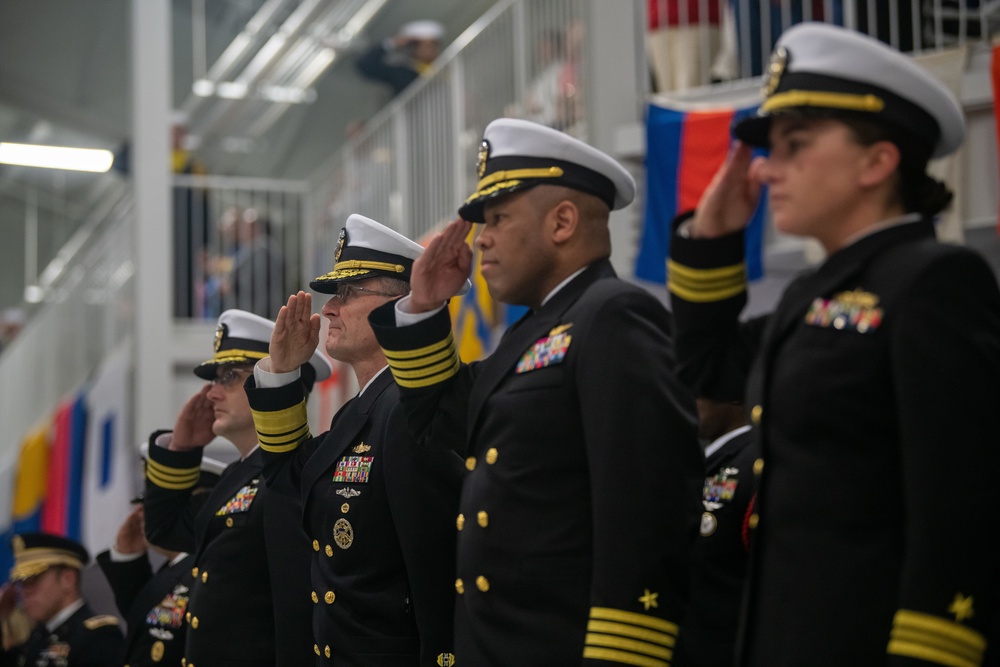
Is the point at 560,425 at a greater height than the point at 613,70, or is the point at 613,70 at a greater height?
the point at 613,70

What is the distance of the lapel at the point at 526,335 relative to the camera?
2.31 m

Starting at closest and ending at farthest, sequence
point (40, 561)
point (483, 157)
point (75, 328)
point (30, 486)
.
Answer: point (483, 157), point (40, 561), point (30, 486), point (75, 328)

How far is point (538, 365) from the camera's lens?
226 cm

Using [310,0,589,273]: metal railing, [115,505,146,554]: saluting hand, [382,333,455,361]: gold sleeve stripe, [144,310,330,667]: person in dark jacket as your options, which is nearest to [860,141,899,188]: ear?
[382,333,455,361]: gold sleeve stripe

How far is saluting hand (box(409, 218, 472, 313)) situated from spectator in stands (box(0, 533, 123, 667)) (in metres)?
3.41

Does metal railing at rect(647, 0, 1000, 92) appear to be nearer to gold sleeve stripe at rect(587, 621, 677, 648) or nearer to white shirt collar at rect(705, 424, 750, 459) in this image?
white shirt collar at rect(705, 424, 750, 459)

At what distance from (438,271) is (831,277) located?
882mm

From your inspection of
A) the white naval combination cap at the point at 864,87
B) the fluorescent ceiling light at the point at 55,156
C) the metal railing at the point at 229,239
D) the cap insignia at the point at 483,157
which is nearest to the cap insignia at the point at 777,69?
the white naval combination cap at the point at 864,87

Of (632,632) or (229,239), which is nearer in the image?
(632,632)

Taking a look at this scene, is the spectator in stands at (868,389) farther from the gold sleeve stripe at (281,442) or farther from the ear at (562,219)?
the gold sleeve stripe at (281,442)

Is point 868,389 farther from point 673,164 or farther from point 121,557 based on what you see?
point 673,164

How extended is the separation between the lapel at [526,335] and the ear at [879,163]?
0.63 m

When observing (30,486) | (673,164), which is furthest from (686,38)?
(30,486)

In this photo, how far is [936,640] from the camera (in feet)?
5.17
